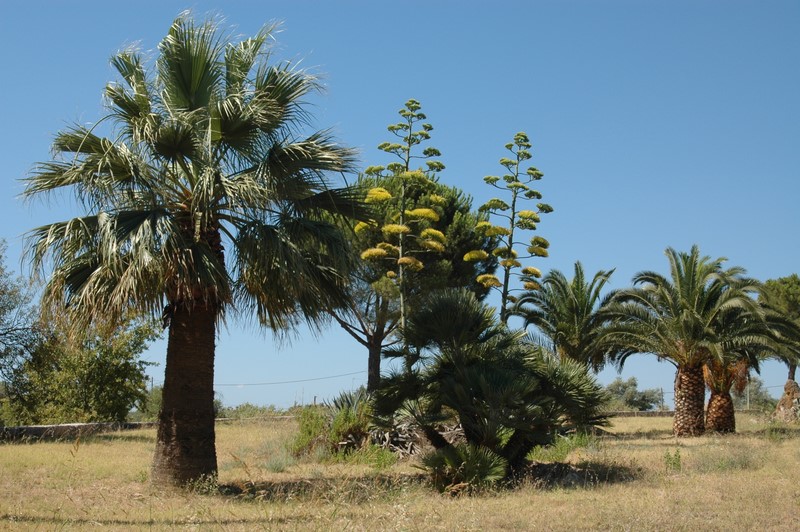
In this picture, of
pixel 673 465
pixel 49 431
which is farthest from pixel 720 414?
pixel 49 431

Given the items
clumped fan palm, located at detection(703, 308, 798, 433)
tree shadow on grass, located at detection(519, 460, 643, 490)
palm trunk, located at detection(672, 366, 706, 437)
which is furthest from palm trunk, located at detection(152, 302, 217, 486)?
palm trunk, located at detection(672, 366, 706, 437)

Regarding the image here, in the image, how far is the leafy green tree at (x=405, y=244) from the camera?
3123cm

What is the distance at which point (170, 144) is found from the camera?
12.4 meters

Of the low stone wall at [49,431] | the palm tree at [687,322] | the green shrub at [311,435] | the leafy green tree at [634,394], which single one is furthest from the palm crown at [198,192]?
the leafy green tree at [634,394]

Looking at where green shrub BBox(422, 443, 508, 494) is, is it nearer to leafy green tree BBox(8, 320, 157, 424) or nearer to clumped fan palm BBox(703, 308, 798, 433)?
clumped fan palm BBox(703, 308, 798, 433)

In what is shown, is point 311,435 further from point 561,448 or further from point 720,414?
point 720,414

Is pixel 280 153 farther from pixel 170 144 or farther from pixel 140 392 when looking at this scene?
pixel 140 392

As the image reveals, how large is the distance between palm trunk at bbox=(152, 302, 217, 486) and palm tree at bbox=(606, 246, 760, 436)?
16257mm

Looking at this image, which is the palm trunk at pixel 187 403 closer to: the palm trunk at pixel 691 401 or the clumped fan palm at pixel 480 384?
the clumped fan palm at pixel 480 384

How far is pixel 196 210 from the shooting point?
41.0 ft

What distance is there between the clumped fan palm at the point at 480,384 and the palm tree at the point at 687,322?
11.2 metres

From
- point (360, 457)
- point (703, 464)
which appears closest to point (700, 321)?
point (703, 464)

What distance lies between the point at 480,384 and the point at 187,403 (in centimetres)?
468

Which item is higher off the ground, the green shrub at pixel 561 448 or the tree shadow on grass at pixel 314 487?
the green shrub at pixel 561 448
